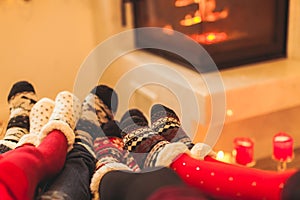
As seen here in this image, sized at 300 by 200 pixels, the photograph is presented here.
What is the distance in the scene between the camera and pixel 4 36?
2.29m

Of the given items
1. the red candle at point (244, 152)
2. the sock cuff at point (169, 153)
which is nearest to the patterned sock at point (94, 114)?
the sock cuff at point (169, 153)

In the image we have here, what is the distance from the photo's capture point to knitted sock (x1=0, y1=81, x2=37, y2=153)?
1.21m

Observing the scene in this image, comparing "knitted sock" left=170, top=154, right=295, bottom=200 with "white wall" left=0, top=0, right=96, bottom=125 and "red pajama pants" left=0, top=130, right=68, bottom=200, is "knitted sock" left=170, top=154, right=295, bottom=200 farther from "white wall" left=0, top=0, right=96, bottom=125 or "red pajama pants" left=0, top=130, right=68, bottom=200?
"white wall" left=0, top=0, right=96, bottom=125

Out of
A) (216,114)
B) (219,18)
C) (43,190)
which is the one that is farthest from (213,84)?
(43,190)

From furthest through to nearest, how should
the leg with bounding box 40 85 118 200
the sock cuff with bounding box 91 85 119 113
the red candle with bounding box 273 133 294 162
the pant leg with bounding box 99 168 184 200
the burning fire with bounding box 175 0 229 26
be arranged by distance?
1. the burning fire with bounding box 175 0 229 26
2. the red candle with bounding box 273 133 294 162
3. the sock cuff with bounding box 91 85 119 113
4. the leg with bounding box 40 85 118 200
5. the pant leg with bounding box 99 168 184 200

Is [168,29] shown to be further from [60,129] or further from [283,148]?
[60,129]

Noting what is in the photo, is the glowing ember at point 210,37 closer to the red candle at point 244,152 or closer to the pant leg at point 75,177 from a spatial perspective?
the red candle at point 244,152

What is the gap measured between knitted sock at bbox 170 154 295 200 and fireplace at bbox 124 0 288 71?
128cm

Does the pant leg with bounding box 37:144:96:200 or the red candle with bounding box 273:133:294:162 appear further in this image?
the red candle with bounding box 273:133:294:162

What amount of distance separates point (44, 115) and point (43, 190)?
425mm

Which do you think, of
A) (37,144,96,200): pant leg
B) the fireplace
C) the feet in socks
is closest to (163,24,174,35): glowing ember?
the fireplace

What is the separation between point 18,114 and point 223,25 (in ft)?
4.01

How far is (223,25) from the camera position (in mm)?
2223

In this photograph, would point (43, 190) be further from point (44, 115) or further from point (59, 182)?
point (44, 115)
